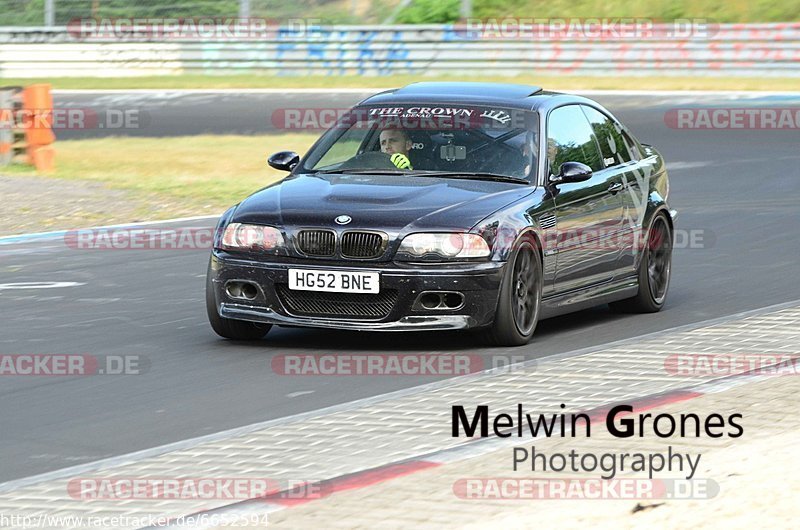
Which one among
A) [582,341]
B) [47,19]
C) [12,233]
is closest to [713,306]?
[582,341]

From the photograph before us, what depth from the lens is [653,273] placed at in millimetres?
11164

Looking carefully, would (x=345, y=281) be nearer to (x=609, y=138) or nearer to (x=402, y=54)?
(x=609, y=138)

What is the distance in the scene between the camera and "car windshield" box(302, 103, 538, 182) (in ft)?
32.6

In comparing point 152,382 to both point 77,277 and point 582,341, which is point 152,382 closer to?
point 582,341

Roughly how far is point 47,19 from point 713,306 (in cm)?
3674

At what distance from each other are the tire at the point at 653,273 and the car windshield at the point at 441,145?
1472 mm

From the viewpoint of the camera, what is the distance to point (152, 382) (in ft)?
28.1
